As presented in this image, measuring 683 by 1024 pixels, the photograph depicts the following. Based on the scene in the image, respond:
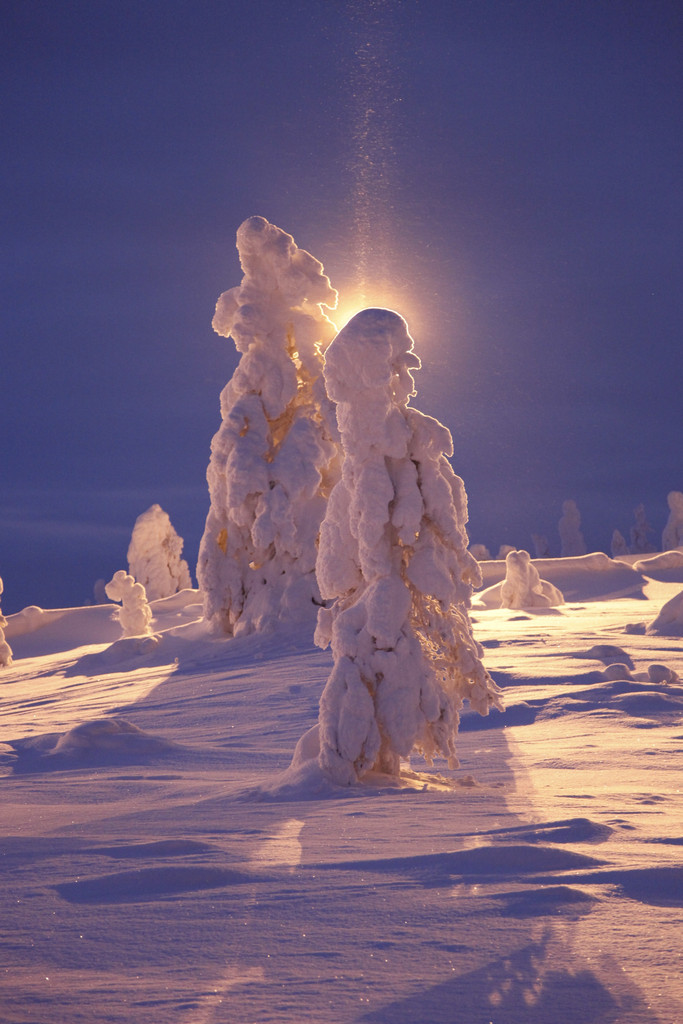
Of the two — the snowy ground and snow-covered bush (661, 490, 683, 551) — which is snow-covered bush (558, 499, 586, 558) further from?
the snowy ground

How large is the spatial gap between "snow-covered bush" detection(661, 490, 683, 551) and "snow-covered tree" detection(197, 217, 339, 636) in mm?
34186

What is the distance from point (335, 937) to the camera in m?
4.11

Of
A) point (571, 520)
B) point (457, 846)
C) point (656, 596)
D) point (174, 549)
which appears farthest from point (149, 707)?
point (571, 520)

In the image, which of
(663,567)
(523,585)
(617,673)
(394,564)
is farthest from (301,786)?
(663,567)

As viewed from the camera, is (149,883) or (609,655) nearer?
(149,883)

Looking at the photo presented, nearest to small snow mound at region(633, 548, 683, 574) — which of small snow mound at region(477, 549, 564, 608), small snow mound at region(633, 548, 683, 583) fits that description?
small snow mound at region(633, 548, 683, 583)

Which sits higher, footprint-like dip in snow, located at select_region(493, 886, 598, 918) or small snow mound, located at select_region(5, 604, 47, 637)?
small snow mound, located at select_region(5, 604, 47, 637)

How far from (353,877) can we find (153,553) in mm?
41091

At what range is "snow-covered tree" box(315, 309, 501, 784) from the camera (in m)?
8.57

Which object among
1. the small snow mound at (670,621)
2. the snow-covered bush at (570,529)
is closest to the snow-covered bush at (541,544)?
the snow-covered bush at (570,529)

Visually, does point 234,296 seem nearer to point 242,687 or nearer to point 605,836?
point 242,687

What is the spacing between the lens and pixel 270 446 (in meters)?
22.6

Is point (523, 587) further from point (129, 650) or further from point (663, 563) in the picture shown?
point (129, 650)

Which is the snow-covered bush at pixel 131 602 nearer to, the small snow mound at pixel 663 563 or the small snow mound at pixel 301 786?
the small snow mound at pixel 663 563
